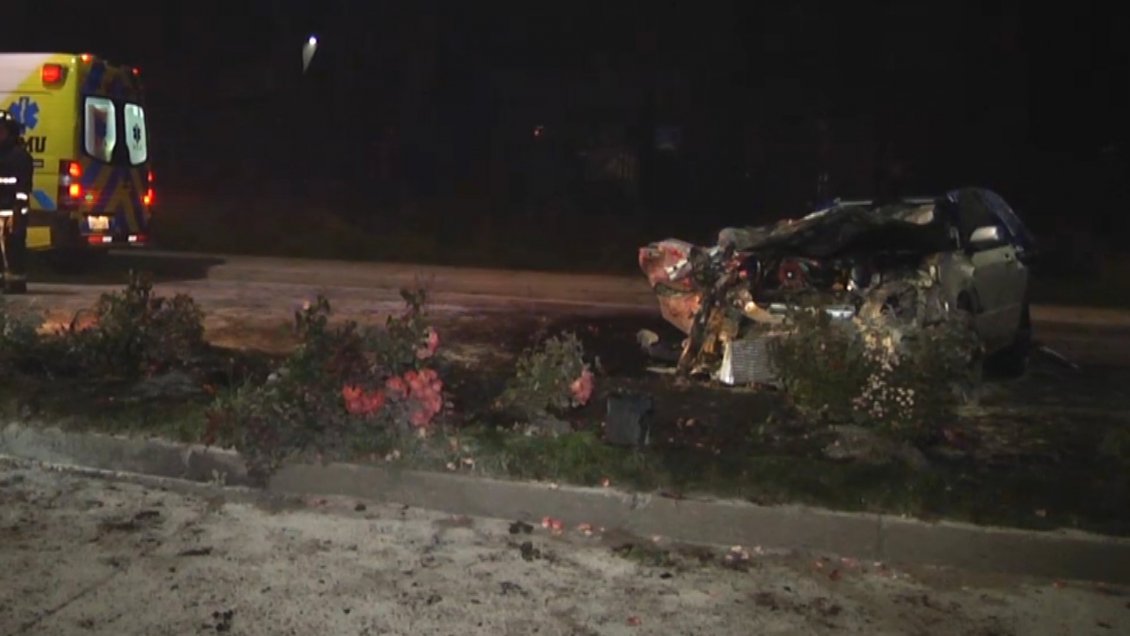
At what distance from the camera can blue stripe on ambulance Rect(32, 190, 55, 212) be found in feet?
49.6

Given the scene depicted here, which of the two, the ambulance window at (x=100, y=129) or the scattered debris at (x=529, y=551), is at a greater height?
the ambulance window at (x=100, y=129)

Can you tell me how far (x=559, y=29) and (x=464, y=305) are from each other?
55.4 ft

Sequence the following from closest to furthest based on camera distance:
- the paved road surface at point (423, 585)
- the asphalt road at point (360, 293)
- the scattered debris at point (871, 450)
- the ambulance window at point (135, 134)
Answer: the paved road surface at point (423, 585) → the scattered debris at point (871, 450) → the asphalt road at point (360, 293) → the ambulance window at point (135, 134)

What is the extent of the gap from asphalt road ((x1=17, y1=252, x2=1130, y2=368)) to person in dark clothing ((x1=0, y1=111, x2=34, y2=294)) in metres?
0.50

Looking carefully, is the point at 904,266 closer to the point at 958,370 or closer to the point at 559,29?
the point at 958,370

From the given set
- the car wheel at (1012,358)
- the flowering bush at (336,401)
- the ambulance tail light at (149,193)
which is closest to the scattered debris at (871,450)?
the flowering bush at (336,401)

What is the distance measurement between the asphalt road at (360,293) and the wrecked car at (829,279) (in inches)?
115

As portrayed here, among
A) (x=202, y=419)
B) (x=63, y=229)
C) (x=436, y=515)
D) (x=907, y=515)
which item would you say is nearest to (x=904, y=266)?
(x=907, y=515)

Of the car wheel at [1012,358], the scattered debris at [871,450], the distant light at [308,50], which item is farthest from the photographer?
the distant light at [308,50]

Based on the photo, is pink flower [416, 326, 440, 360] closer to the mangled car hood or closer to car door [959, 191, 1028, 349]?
the mangled car hood

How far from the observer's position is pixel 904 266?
29.6 ft

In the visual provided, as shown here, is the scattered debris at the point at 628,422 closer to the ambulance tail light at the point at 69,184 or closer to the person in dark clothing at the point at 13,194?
the person in dark clothing at the point at 13,194

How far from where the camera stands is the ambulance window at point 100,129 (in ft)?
50.6

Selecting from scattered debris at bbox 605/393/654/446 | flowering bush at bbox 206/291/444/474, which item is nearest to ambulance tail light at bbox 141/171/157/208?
flowering bush at bbox 206/291/444/474
